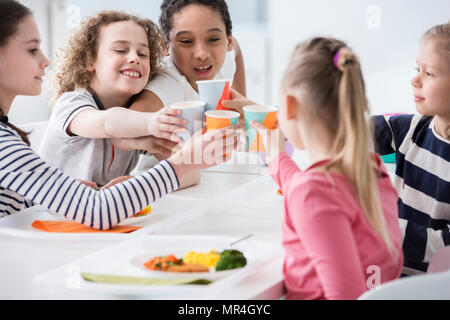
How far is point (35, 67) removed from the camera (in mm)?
1396

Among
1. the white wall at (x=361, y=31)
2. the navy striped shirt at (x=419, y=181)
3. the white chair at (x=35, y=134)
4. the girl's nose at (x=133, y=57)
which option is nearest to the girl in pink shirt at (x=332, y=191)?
the navy striped shirt at (x=419, y=181)

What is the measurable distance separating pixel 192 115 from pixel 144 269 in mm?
416

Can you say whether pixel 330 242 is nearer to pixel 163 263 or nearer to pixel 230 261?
pixel 230 261

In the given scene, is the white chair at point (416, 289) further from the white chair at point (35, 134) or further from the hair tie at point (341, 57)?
the white chair at point (35, 134)

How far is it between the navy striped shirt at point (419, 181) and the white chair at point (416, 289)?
61 cm

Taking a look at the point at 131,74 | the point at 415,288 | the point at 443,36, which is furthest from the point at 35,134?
the point at 415,288

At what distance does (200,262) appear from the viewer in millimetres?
1000

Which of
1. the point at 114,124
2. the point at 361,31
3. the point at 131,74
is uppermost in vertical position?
the point at 361,31

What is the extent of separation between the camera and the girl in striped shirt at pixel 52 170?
1.23m

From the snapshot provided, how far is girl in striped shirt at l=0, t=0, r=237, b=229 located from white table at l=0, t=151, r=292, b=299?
0.08m

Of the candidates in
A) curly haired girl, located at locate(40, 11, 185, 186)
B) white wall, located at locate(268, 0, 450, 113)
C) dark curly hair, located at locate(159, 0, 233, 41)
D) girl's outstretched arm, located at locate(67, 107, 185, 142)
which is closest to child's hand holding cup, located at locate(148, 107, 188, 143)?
girl's outstretched arm, located at locate(67, 107, 185, 142)

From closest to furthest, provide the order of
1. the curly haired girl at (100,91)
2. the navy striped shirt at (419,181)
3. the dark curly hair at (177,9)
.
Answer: the navy striped shirt at (419,181)
the curly haired girl at (100,91)
the dark curly hair at (177,9)
